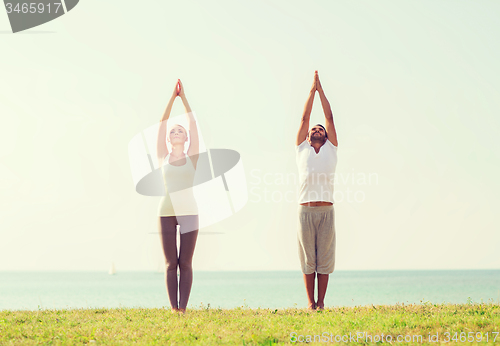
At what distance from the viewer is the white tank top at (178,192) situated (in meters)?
6.31

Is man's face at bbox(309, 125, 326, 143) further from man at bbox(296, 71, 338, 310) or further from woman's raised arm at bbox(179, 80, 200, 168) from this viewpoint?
woman's raised arm at bbox(179, 80, 200, 168)

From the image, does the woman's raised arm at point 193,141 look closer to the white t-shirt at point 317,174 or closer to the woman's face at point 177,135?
the woman's face at point 177,135

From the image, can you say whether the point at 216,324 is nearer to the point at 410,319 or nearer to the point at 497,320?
the point at 410,319

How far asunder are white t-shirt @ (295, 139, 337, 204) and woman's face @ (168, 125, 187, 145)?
1.83m

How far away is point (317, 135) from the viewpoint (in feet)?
22.5

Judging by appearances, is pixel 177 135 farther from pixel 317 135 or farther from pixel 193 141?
pixel 317 135

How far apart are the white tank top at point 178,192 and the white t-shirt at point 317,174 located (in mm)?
1661

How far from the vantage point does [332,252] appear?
6637 millimetres

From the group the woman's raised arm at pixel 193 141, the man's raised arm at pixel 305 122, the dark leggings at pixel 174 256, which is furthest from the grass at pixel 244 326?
the man's raised arm at pixel 305 122

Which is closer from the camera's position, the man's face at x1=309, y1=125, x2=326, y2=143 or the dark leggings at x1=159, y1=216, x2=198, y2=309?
the dark leggings at x1=159, y1=216, x2=198, y2=309

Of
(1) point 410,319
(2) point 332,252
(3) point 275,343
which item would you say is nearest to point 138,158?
(2) point 332,252

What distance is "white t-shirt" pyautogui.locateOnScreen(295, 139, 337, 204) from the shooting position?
6.60 m

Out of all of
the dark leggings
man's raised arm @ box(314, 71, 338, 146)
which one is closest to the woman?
the dark leggings

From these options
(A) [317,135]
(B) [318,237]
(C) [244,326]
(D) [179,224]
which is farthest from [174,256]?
(A) [317,135]
